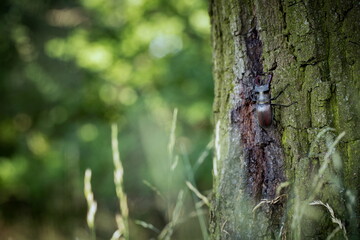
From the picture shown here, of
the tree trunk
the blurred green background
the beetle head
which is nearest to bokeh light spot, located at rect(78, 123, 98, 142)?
the blurred green background

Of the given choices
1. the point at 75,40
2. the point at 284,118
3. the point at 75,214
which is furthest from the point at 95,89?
the point at 284,118

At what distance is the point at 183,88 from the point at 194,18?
104cm

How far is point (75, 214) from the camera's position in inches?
238

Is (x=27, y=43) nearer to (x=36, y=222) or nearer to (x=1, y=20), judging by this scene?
(x=1, y=20)

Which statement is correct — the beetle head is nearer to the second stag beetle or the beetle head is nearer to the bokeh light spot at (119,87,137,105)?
the second stag beetle

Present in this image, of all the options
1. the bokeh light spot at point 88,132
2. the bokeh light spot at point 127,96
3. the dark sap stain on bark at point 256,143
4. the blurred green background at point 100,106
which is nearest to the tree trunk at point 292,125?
the dark sap stain on bark at point 256,143

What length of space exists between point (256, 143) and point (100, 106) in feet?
16.9

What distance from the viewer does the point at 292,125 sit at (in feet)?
5.49

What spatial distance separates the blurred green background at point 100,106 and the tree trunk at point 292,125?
3.04 metres

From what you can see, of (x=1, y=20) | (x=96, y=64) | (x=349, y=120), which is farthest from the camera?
(x=1, y=20)

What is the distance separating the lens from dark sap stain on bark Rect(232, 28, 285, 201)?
5.60 feet

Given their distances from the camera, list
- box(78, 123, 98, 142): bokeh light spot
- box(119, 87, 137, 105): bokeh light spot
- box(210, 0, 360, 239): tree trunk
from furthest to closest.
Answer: box(119, 87, 137, 105): bokeh light spot
box(78, 123, 98, 142): bokeh light spot
box(210, 0, 360, 239): tree trunk

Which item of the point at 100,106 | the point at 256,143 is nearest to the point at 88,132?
the point at 100,106

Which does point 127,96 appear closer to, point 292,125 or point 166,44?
point 166,44
